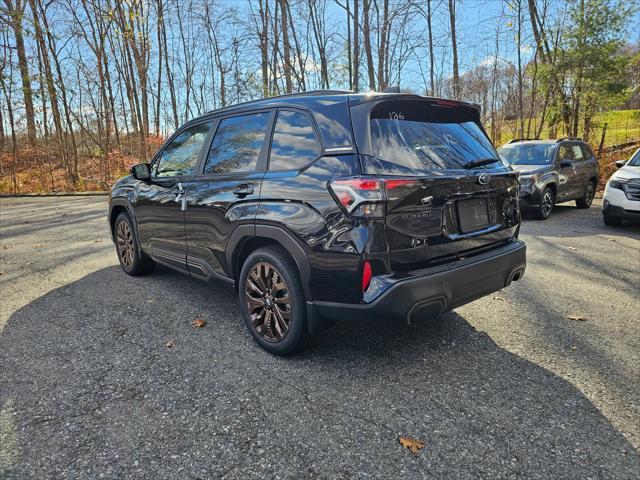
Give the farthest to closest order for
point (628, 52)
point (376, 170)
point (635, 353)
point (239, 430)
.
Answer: point (628, 52) < point (635, 353) < point (376, 170) < point (239, 430)

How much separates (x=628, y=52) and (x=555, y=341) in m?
16.0

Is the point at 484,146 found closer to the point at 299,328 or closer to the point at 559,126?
the point at 299,328

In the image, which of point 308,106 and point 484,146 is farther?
point 484,146

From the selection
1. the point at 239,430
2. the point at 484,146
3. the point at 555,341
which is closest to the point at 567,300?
the point at 555,341

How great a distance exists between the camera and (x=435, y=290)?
250 cm

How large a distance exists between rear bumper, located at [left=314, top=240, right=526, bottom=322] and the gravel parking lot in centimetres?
18

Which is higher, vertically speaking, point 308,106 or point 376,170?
point 308,106

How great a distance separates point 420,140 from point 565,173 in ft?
27.6

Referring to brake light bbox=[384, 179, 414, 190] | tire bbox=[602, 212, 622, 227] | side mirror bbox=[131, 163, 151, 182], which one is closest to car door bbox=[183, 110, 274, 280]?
side mirror bbox=[131, 163, 151, 182]

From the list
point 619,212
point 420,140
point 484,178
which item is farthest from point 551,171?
point 420,140

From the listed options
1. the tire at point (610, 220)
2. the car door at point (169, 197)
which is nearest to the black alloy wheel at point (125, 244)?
the car door at point (169, 197)

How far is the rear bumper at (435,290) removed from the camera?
94.3 inches

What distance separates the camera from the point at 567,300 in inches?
Answer: 163

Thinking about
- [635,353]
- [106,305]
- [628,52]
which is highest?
[628,52]
